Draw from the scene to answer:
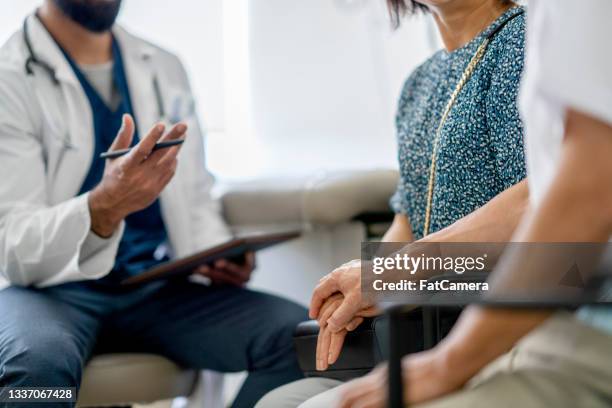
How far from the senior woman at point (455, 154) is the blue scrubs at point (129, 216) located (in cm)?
54

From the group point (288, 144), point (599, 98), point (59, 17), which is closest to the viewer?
point (599, 98)

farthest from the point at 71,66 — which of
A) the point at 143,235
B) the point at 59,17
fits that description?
the point at 143,235

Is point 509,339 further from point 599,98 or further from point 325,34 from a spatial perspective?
point 325,34

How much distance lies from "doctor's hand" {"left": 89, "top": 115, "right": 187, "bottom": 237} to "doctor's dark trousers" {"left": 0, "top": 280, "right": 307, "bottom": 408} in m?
0.14

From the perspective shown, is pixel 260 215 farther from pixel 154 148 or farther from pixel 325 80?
pixel 325 80

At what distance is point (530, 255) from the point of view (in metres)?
0.60

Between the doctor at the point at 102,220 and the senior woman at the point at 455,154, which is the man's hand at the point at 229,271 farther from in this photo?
the senior woman at the point at 455,154

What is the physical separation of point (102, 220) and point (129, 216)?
0.74ft

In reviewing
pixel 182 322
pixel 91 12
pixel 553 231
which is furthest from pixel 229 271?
pixel 553 231

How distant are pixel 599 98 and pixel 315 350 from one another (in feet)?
1.80

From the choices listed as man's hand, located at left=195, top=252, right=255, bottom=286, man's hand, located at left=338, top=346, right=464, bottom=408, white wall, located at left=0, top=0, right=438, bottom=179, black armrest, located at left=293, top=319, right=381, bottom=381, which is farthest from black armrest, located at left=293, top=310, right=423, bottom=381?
white wall, located at left=0, top=0, right=438, bottom=179

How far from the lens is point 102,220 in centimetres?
133

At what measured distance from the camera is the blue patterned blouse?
0.98 metres

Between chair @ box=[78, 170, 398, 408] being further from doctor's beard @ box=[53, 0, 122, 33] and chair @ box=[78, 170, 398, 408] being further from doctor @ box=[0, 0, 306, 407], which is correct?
doctor's beard @ box=[53, 0, 122, 33]
